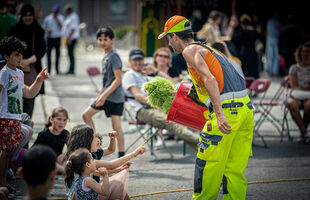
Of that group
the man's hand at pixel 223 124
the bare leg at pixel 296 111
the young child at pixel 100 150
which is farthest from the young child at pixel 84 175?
the bare leg at pixel 296 111

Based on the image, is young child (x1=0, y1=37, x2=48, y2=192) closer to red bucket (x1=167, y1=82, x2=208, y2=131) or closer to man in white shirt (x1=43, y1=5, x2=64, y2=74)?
red bucket (x1=167, y1=82, x2=208, y2=131)

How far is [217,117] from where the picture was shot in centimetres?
429

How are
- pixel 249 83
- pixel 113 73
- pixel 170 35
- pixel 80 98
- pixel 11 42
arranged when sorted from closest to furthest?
pixel 170 35 → pixel 11 42 → pixel 113 73 → pixel 249 83 → pixel 80 98

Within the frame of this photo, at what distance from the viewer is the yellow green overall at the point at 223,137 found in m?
4.43

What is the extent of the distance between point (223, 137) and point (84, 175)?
1235 mm

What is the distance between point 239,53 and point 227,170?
8433 mm

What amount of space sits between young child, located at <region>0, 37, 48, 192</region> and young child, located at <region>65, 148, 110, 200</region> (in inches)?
48.7

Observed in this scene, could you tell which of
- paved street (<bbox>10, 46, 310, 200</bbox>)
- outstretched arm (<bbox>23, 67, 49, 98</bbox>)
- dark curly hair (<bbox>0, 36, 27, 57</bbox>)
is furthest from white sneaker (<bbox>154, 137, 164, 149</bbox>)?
dark curly hair (<bbox>0, 36, 27, 57</bbox>)

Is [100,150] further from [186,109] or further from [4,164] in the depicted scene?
[4,164]

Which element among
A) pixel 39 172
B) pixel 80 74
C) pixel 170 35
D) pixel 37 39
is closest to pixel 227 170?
pixel 170 35

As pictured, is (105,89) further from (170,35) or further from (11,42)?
(170,35)

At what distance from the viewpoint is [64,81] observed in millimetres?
15484

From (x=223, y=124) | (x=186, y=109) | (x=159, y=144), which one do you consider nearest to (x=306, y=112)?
(x=159, y=144)

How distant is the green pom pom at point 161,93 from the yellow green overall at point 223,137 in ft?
3.96
